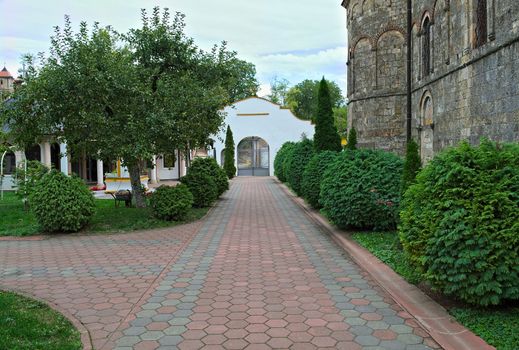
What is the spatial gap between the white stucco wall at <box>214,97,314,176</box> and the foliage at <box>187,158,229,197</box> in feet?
67.5

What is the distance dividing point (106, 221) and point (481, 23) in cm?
1118

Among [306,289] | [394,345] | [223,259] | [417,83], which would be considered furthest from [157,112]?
Answer: [417,83]

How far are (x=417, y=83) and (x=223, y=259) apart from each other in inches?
532

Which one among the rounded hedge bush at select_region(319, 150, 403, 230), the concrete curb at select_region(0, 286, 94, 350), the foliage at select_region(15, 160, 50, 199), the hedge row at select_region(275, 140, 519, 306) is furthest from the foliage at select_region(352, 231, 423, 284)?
the foliage at select_region(15, 160, 50, 199)

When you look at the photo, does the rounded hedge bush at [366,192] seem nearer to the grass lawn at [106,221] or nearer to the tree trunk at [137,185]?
the grass lawn at [106,221]

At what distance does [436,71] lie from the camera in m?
16.3

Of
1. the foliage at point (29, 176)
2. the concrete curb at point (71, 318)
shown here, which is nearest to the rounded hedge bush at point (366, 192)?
the concrete curb at point (71, 318)

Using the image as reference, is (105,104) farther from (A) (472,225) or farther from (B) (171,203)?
(A) (472,225)

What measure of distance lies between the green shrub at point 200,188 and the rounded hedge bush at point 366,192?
619 cm

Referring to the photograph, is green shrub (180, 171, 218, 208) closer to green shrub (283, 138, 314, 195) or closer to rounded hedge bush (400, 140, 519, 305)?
green shrub (283, 138, 314, 195)

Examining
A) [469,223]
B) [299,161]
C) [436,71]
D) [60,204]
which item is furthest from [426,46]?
[469,223]

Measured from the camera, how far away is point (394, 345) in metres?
4.46

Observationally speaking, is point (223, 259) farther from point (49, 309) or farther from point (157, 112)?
point (157, 112)

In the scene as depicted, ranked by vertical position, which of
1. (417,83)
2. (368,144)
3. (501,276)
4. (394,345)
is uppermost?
(417,83)
